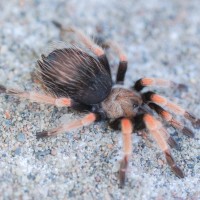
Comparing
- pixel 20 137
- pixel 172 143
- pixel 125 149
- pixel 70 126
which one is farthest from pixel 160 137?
pixel 20 137

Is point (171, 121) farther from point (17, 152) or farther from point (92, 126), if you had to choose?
point (17, 152)

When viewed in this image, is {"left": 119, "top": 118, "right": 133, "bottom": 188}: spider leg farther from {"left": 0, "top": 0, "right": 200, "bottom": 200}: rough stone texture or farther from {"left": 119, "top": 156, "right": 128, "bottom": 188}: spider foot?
{"left": 0, "top": 0, "right": 200, "bottom": 200}: rough stone texture

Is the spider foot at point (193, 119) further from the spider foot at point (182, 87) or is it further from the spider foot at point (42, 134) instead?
the spider foot at point (42, 134)

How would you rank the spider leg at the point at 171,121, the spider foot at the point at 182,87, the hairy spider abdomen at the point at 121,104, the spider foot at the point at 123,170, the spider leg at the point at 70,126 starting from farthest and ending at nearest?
the spider foot at the point at 182,87
the hairy spider abdomen at the point at 121,104
the spider leg at the point at 171,121
the spider leg at the point at 70,126
the spider foot at the point at 123,170

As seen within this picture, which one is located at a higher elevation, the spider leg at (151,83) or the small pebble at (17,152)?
the spider leg at (151,83)

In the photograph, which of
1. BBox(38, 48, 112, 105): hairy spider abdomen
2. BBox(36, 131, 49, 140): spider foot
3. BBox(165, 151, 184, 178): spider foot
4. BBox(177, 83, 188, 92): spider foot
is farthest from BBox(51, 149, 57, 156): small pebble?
BBox(177, 83, 188, 92): spider foot

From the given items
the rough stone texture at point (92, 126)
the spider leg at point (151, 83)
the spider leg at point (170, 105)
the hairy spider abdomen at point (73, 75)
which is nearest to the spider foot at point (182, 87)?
the rough stone texture at point (92, 126)

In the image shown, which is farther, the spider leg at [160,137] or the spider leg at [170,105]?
the spider leg at [170,105]
